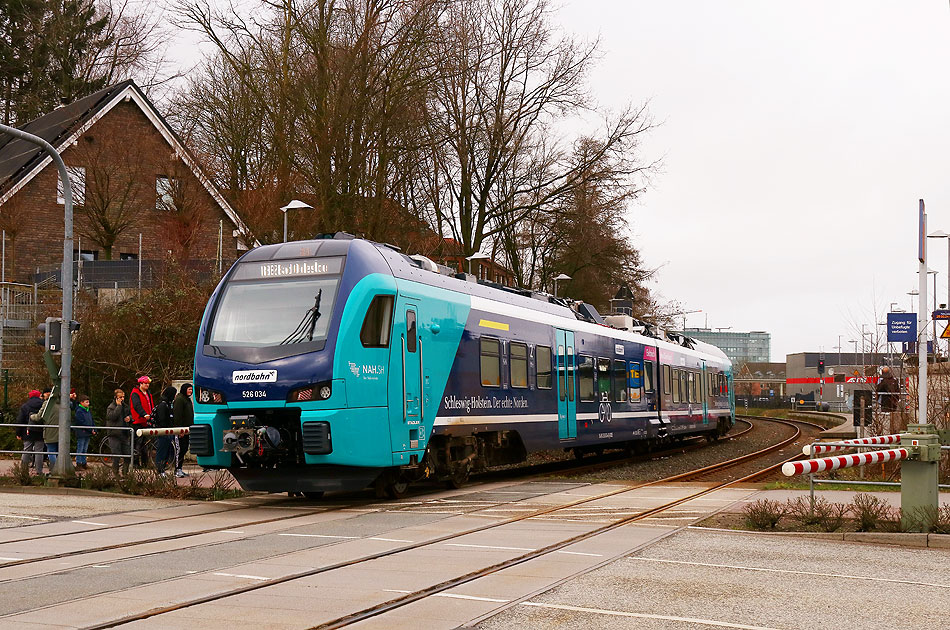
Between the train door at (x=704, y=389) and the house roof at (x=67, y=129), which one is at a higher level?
the house roof at (x=67, y=129)

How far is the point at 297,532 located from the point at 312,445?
5.87ft

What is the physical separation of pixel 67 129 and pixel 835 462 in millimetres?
35544

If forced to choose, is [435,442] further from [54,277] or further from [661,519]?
[54,277]

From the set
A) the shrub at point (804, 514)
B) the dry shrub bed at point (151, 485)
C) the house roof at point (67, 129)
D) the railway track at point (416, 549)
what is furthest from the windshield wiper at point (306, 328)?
the house roof at point (67, 129)

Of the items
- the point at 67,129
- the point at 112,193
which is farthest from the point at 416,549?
the point at 67,129

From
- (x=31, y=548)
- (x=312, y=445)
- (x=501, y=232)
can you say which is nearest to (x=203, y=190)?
(x=501, y=232)

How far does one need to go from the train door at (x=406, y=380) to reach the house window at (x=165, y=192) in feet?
74.6

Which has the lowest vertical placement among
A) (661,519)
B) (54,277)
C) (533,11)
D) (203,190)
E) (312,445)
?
(661,519)

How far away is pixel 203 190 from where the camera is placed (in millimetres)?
36312

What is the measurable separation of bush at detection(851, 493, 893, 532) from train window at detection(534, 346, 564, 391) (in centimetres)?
842

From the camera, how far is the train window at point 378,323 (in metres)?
14.7

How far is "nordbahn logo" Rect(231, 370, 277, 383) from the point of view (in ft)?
47.3

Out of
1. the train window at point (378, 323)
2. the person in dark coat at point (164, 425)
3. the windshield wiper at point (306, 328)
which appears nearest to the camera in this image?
the windshield wiper at point (306, 328)

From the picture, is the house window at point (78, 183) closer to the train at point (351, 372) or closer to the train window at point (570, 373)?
the train window at point (570, 373)
